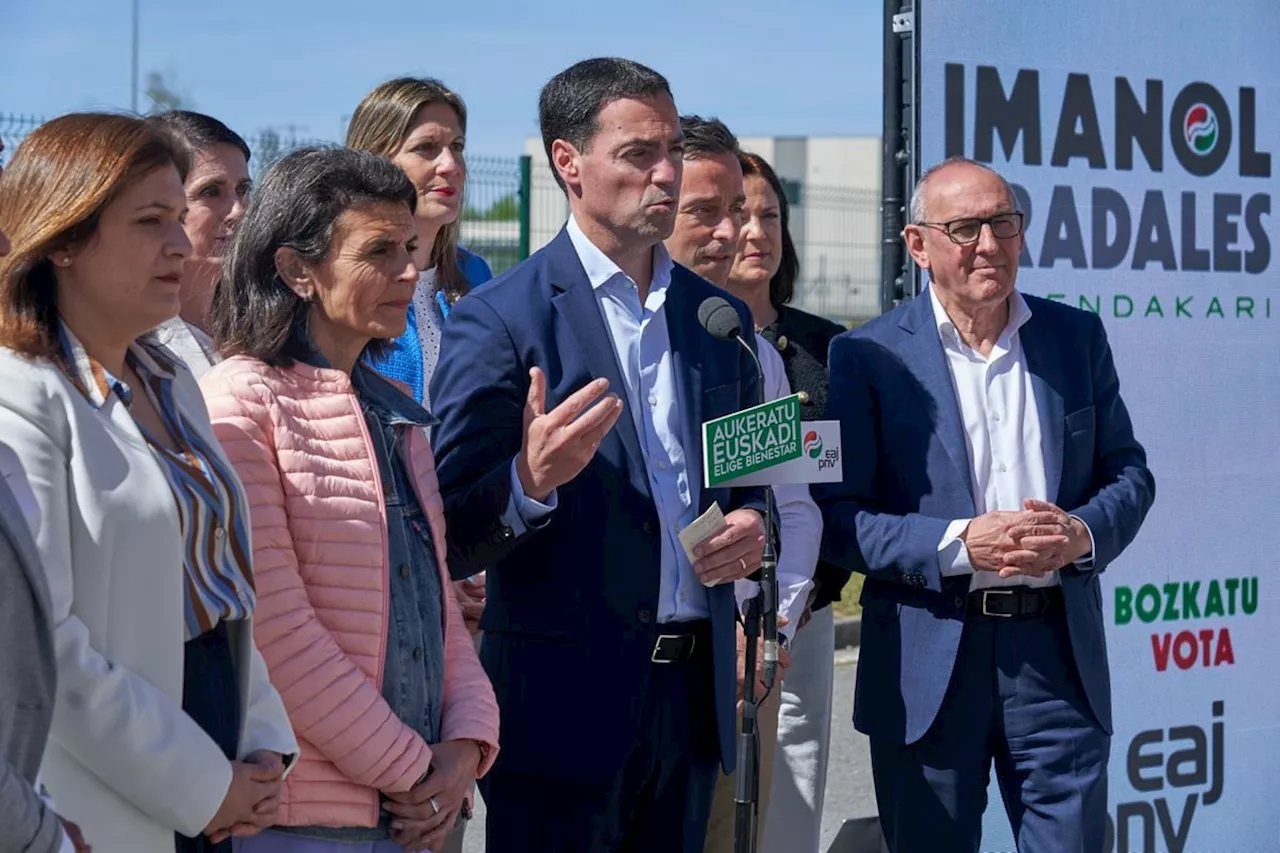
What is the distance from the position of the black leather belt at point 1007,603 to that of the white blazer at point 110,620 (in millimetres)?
2127

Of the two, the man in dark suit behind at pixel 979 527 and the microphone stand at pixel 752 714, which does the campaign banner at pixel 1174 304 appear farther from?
the microphone stand at pixel 752 714

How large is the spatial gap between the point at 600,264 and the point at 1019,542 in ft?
4.00

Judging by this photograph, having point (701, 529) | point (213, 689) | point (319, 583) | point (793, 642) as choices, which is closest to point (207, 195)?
point (319, 583)

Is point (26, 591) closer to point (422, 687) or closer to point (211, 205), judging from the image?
point (422, 687)

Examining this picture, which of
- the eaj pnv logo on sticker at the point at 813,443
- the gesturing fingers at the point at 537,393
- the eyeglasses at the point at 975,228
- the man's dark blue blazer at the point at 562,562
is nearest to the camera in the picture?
the gesturing fingers at the point at 537,393

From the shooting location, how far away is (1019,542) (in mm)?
3971

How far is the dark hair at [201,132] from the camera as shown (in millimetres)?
3928

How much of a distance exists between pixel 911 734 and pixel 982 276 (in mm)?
1168

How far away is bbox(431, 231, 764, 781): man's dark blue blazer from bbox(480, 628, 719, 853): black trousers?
37 millimetres

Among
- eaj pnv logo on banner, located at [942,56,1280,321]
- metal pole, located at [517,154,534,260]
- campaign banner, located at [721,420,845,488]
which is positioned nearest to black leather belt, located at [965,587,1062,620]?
campaign banner, located at [721,420,845,488]

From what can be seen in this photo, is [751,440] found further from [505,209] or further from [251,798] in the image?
[505,209]

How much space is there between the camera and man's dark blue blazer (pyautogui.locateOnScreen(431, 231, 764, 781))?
3.44m

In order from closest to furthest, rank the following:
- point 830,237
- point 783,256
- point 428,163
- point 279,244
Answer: point 279,244
point 428,163
point 783,256
point 830,237

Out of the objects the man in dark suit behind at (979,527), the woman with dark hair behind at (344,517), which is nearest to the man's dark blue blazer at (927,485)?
the man in dark suit behind at (979,527)
